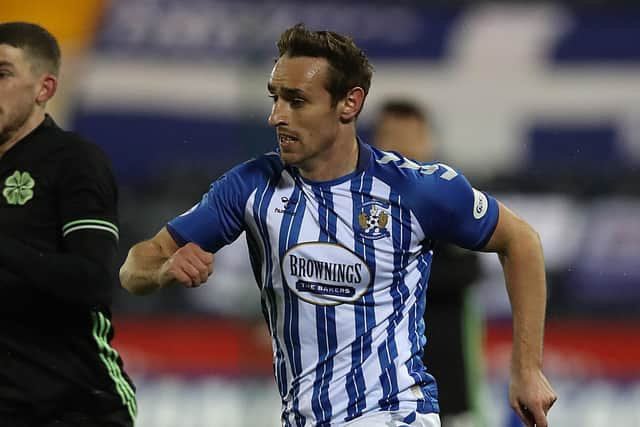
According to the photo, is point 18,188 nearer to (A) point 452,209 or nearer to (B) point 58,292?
(B) point 58,292

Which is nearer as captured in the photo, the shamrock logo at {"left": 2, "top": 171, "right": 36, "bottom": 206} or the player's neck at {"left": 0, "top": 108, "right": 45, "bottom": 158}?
the shamrock logo at {"left": 2, "top": 171, "right": 36, "bottom": 206}

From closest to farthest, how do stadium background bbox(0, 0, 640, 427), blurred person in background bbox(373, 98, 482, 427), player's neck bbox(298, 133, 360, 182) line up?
player's neck bbox(298, 133, 360, 182), blurred person in background bbox(373, 98, 482, 427), stadium background bbox(0, 0, 640, 427)

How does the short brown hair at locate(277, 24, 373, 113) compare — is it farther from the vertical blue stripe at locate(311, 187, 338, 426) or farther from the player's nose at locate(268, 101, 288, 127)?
the vertical blue stripe at locate(311, 187, 338, 426)

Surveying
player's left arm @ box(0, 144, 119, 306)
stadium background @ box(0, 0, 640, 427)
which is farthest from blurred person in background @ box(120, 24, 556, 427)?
stadium background @ box(0, 0, 640, 427)

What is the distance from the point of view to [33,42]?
4.95 metres

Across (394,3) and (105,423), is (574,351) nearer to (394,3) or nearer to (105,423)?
(105,423)

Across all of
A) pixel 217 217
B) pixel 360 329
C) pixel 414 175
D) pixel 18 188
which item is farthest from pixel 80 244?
pixel 414 175

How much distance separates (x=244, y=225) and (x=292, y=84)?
20.5 inches

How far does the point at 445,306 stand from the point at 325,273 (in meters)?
2.27

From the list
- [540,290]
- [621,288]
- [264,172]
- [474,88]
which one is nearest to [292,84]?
[264,172]

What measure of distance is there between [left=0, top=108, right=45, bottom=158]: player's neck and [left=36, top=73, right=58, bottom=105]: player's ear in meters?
0.04

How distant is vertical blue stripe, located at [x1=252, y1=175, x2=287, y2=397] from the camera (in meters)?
4.64

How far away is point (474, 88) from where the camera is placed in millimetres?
20750

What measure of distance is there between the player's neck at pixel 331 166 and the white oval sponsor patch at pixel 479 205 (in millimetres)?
438
